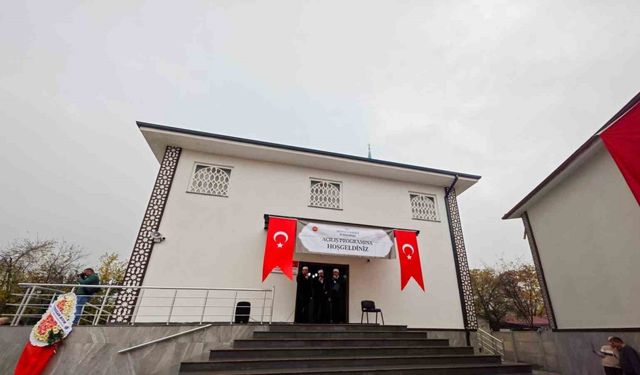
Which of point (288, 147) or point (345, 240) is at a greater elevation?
point (288, 147)

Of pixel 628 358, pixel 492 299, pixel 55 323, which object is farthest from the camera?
pixel 492 299

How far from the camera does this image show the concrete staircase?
410 centimetres

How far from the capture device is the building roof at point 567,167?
4.77 m

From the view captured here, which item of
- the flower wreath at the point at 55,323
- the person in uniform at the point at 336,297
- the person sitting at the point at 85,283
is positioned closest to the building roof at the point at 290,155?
the person in uniform at the point at 336,297

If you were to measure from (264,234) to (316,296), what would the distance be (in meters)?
2.25

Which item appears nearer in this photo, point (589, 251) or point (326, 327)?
point (326, 327)

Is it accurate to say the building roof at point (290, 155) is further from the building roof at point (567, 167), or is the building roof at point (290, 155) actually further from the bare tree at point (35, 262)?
the bare tree at point (35, 262)

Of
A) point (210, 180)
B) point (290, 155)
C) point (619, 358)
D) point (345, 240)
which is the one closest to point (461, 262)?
point (619, 358)

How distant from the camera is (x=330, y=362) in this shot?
173 inches

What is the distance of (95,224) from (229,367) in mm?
20386

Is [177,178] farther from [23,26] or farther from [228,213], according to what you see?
[23,26]

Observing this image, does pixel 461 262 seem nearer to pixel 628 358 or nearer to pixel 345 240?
pixel 628 358

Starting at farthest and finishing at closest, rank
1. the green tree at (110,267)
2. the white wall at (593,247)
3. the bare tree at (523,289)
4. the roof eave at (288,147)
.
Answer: the bare tree at (523,289), the green tree at (110,267), the roof eave at (288,147), the white wall at (593,247)

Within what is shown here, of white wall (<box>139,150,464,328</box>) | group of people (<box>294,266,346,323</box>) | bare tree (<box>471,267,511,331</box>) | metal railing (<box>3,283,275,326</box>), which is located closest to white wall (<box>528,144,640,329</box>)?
white wall (<box>139,150,464,328</box>)
